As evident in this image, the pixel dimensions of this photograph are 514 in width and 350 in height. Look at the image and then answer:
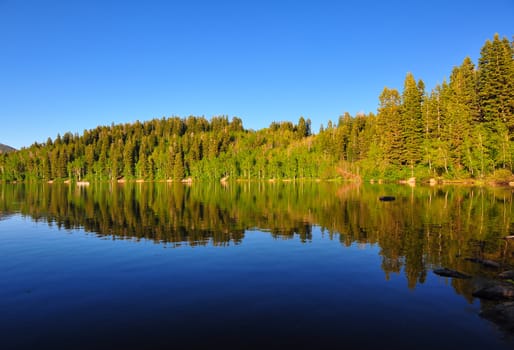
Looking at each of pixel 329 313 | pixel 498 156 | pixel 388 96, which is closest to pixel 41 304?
pixel 329 313

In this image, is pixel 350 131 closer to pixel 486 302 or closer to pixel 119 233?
pixel 119 233

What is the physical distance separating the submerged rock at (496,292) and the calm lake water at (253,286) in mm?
489

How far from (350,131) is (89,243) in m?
149

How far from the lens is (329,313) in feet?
43.0

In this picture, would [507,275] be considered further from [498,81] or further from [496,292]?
[498,81]

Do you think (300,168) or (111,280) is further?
(300,168)

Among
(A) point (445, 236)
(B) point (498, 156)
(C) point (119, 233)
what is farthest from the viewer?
(B) point (498, 156)

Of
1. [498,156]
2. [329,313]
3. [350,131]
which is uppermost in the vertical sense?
[350,131]

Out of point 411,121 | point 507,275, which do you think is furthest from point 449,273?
point 411,121

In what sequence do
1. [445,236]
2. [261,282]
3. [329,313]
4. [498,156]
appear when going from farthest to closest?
[498,156] → [445,236] → [261,282] → [329,313]

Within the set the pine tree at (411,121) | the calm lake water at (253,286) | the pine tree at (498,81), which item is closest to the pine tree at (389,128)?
the pine tree at (411,121)

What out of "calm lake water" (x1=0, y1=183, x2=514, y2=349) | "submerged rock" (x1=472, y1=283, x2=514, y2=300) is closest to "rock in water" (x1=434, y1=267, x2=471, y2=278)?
"calm lake water" (x1=0, y1=183, x2=514, y2=349)

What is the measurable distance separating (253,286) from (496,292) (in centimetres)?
986

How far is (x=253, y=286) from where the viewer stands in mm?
16281
